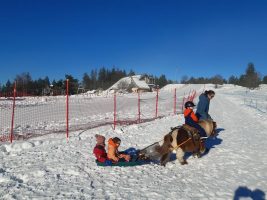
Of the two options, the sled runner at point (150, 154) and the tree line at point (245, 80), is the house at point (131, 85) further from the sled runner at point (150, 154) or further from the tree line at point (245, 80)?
the sled runner at point (150, 154)

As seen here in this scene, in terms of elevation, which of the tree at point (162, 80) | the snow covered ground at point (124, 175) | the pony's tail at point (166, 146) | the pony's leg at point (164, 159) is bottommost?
the snow covered ground at point (124, 175)

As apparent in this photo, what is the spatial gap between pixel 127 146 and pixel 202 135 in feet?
9.11

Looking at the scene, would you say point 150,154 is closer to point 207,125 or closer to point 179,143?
point 179,143

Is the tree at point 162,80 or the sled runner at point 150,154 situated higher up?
the tree at point 162,80

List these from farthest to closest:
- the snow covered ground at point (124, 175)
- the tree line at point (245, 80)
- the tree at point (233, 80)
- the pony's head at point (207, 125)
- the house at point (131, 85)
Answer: the tree at point (233, 80) → the tree line at point (245, 80) → the house at point (131, 85) → the pony's head at point (207, 125) → the snow covered ground at point (124, 175)

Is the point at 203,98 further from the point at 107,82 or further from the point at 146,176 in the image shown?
the point at 107,82

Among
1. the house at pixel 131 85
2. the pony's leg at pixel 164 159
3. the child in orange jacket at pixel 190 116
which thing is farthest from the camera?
the house at pixel 131 85

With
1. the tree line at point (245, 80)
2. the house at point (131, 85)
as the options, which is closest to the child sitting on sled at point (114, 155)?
the house at point (131, 85)

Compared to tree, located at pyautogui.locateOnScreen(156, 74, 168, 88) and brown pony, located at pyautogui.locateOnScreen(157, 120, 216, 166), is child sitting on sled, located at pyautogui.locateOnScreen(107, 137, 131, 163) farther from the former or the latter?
tree, located at pyautogui.locateOnScreen(156, 74, 168, 88)

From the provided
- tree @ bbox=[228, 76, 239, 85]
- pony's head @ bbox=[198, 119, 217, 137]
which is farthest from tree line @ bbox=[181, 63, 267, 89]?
pony's head @ bbox=[198, 119, 217, 137]

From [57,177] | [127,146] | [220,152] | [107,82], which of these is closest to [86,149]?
[127,146]

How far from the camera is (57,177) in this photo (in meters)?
7.17

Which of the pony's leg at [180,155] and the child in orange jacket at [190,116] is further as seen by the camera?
the child in orange jacket at [190,116]

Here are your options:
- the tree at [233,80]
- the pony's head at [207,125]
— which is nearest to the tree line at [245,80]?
the tree at [233,80]
